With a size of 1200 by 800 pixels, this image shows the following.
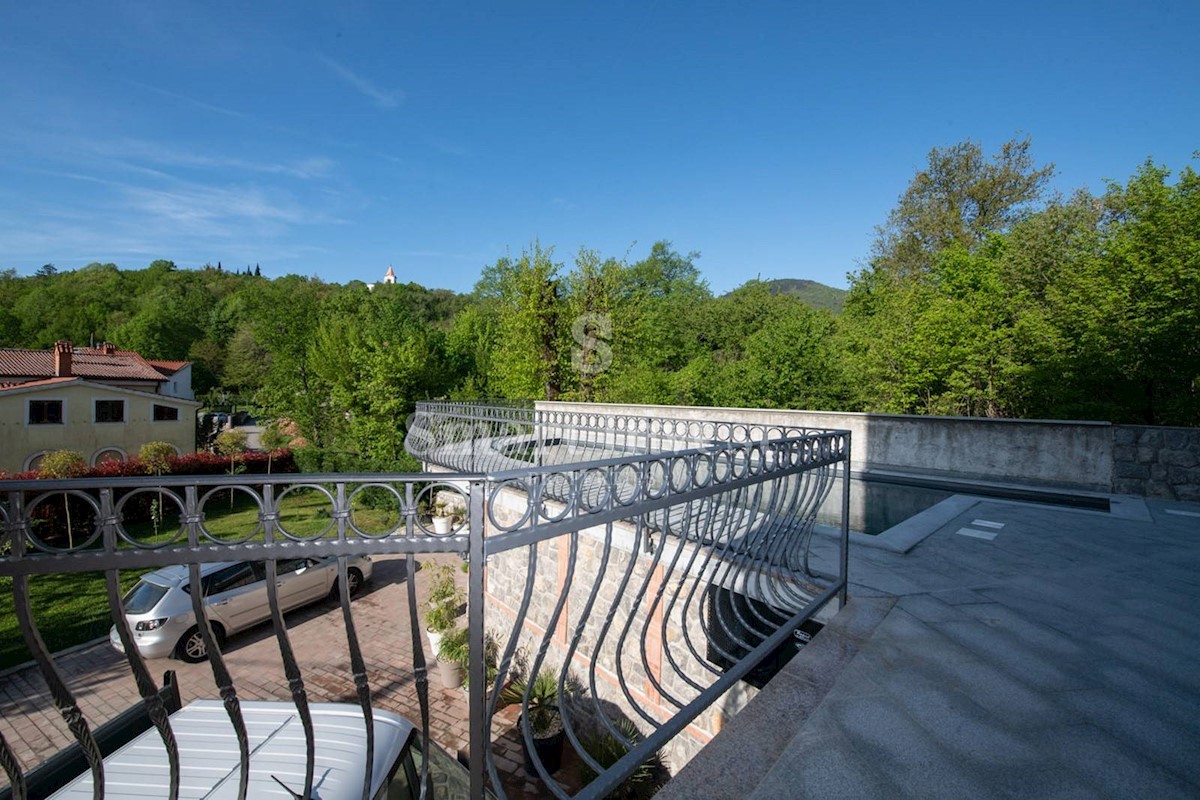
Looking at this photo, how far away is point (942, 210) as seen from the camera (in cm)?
1895

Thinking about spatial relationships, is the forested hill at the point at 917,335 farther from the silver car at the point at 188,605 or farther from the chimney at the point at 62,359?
the silver car at the point at 188,605

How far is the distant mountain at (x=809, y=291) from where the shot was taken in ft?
122

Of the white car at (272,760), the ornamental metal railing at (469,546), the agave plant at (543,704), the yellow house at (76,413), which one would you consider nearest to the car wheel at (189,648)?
the agave plant at (543,704)

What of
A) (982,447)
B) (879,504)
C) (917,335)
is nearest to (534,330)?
(917,335)

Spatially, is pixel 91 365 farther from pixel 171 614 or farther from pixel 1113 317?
pixel 1113 317

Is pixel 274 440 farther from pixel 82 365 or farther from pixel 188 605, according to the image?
pixel 188 605

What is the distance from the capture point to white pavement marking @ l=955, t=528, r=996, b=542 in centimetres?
471

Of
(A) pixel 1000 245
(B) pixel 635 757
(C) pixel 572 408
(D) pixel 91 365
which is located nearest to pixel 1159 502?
Result: (B) pixel 635 757

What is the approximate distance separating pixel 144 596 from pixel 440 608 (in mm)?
3989

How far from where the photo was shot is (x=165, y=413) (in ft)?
69.2

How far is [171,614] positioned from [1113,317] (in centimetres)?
1484

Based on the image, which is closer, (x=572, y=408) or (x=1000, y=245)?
(x=572, y=408)

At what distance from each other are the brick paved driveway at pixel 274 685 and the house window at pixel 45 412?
15575mm

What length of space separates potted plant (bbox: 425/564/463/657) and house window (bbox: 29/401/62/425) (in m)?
19.0
